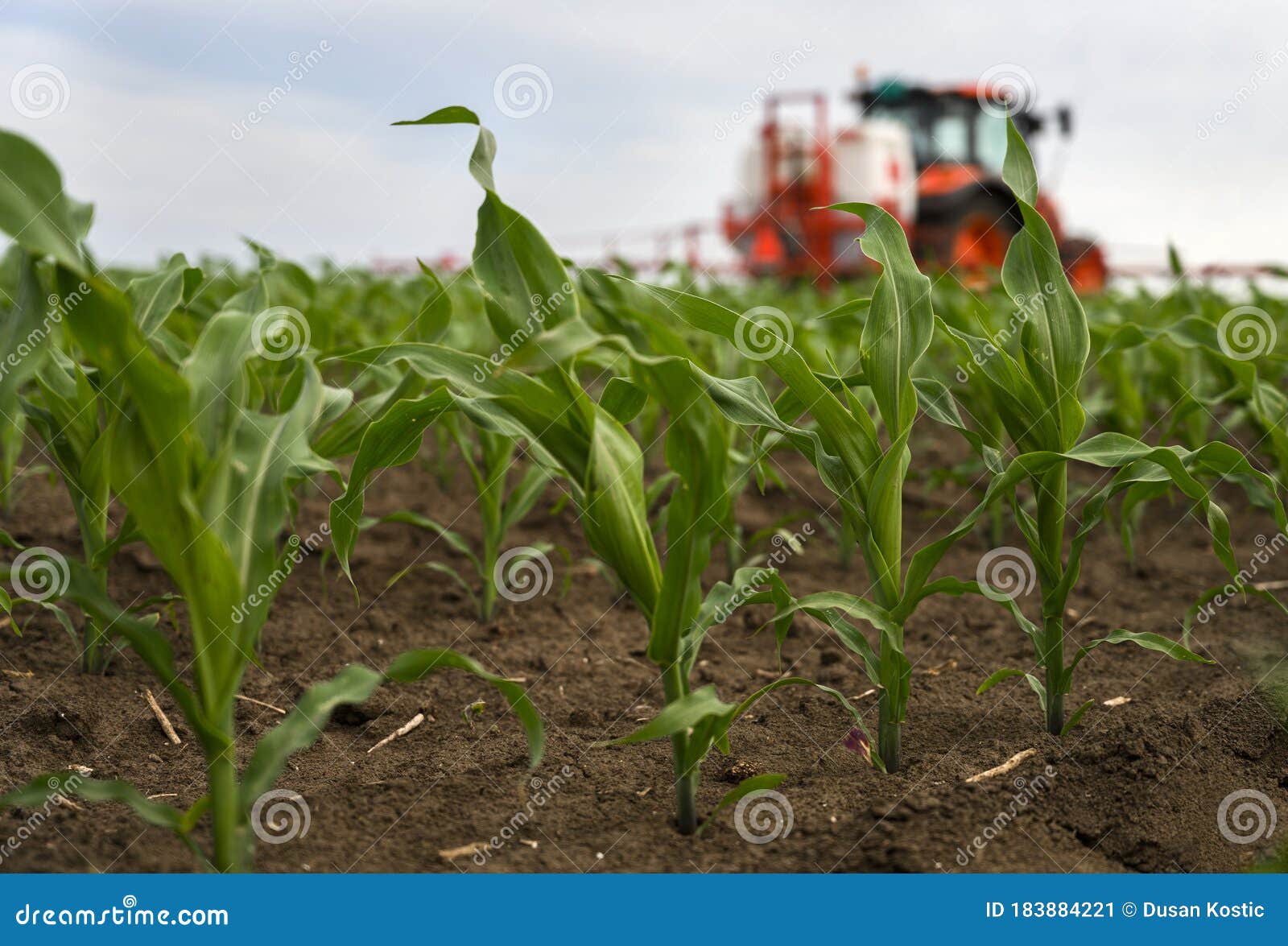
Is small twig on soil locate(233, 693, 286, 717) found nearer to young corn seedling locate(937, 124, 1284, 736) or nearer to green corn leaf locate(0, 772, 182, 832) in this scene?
green corn leaf locate(0, 772, 182, 832)

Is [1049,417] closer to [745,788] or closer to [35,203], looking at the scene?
[745,788]

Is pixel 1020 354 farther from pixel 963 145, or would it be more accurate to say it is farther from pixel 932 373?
pixel 963 145

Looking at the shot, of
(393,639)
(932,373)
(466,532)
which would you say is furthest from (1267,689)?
(466,532)

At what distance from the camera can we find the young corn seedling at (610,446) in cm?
134

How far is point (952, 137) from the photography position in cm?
1226

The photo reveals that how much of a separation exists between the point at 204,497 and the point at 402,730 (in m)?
0.88


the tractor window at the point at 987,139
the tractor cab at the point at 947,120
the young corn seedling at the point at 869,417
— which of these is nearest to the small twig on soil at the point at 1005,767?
the young corn seedling at the point at 869,417

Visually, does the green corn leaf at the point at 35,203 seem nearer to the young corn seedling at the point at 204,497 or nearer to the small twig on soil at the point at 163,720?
the young corn seedling at the point at 204,497

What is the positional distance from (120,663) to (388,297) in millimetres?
3667

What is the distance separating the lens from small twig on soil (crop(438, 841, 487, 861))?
1.51 metres

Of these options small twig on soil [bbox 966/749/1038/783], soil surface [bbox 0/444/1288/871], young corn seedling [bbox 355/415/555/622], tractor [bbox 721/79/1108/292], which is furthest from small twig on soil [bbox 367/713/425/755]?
tractor [bbox 721/79/1108/292]

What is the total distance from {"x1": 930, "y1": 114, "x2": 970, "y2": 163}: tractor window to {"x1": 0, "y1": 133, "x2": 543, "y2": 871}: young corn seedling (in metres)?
12.1

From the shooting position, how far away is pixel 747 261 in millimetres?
12289

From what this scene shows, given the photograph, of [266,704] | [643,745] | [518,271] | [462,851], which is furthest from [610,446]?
[266,704]
